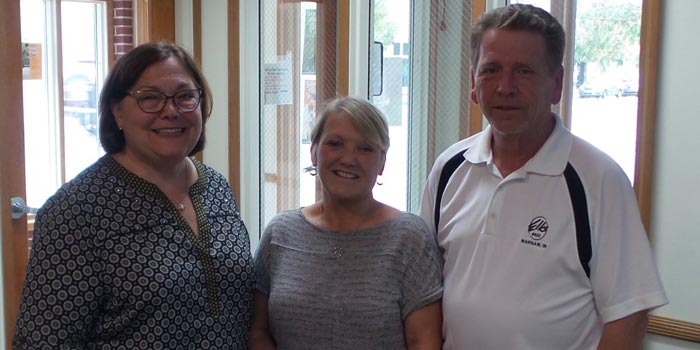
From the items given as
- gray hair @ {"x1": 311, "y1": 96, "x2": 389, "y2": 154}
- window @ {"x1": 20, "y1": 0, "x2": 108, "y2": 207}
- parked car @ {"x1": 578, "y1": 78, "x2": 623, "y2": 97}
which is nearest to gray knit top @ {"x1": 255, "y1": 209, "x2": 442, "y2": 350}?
gray hair @ {"x1": 311, "y1": 96, "x2": 389, "y2": 154}

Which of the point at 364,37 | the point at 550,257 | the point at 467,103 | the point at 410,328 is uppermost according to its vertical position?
the point at 364,37

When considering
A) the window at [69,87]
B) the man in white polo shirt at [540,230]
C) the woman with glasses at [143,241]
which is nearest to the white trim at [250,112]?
the window at [69,87]

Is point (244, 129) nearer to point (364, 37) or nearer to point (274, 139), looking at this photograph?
point (274, 139)

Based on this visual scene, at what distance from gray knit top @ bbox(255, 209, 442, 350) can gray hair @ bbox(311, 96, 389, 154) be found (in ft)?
0.68

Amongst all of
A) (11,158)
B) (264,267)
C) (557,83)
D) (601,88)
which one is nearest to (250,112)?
(11,158)

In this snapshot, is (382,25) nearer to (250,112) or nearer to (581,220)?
(250,112)

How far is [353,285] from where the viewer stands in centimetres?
183

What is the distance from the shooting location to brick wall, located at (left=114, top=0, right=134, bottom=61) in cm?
514

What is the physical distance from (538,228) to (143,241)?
0.90m

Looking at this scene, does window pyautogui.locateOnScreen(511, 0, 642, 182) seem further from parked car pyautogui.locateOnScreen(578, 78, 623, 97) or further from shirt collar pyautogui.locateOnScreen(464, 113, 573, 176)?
shirt collar pyautogui.locateOnScreen(464, 113, 573, 176)

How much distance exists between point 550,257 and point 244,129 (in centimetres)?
243

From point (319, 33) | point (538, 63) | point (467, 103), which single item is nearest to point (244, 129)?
point (319, 33)

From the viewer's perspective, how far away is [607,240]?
1604 mm

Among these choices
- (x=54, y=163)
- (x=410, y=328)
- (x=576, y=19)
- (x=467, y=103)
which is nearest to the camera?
(x=410, y=328)
